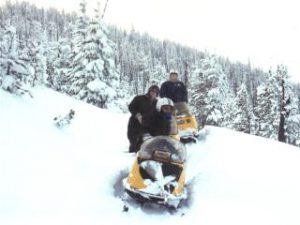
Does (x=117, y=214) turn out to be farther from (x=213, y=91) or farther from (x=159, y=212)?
(x=213, y=91)

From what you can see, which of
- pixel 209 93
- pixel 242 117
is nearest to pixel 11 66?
pixel 209 93

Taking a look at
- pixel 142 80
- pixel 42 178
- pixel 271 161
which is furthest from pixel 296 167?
pixel 142 80

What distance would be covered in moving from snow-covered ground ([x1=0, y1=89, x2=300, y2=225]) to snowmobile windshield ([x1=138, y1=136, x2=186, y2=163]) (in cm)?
90

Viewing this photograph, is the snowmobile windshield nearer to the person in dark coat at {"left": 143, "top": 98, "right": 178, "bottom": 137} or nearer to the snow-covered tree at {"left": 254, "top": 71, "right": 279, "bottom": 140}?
the person in dark coat at {"left": 143, "top": 98, "right": 178, "bottom": 137}

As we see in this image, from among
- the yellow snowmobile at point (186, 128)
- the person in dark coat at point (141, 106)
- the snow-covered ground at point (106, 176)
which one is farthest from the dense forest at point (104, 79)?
the yellow snowmobile at point (186, 128)

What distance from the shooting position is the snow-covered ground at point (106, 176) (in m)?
9.02

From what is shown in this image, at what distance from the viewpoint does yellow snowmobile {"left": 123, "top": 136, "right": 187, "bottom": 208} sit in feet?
30.1

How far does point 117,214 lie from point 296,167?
427 centimetres

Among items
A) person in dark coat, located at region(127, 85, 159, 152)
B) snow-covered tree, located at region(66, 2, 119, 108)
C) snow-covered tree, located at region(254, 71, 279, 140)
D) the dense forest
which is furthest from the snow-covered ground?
snow-covered tree, located at region(254, 71, 279, 140)

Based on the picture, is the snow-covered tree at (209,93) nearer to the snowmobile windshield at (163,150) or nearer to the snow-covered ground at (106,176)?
the snow-covered ground at (106,176)

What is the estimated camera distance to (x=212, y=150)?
12.8 meters

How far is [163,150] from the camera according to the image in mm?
9883

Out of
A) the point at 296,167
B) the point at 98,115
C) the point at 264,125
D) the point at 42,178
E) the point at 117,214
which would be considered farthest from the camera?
the point at 264,125

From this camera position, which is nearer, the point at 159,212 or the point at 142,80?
the point at 159,212
